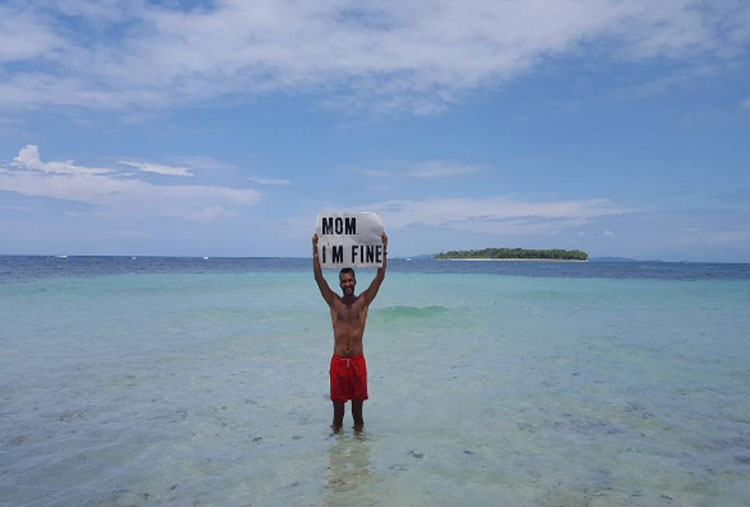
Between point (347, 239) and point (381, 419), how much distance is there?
2.72 m

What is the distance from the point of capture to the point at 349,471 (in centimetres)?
532

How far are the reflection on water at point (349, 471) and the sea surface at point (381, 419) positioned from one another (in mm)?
24

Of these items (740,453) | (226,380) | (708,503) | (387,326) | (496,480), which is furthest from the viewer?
(387,326)

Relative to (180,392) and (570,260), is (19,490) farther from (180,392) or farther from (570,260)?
(570,260)

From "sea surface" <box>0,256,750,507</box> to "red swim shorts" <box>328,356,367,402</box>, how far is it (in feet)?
1.81

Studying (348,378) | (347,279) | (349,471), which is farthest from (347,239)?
(349,471)

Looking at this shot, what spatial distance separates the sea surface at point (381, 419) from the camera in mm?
4934

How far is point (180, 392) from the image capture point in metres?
8.16

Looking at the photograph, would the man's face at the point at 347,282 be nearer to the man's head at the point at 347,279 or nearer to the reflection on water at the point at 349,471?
the man's head at the point at 347,279

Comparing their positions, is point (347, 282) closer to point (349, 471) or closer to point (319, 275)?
point (319, 275)

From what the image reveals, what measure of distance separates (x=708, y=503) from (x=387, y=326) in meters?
11.8

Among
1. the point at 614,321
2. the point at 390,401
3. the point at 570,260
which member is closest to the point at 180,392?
the point at 390,401

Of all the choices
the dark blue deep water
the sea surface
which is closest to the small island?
the dark blue deep water

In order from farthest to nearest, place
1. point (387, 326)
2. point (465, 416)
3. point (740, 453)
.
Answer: point (387, 326) → point (465, 416) → point (740, 453)
